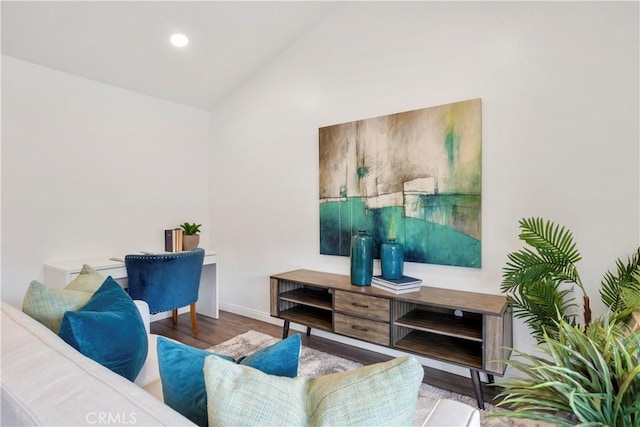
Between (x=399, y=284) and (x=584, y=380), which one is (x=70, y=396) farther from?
(x=399, y=284)

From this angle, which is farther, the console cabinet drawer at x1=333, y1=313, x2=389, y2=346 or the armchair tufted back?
the armchair tufted back

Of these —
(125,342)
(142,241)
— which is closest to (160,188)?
(142,241)

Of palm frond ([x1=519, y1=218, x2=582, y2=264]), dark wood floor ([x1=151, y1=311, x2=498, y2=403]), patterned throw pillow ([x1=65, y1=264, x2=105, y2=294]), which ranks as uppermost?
palm frond ([x1=519, y1=218, x2=582, y2=264])

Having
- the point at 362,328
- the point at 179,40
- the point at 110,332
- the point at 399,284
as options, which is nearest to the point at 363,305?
the point at 362,328

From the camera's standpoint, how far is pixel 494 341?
1801 millimetres

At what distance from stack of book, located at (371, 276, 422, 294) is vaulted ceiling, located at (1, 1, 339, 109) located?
7.49 feet

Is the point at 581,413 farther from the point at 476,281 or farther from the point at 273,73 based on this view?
the point at 273,73

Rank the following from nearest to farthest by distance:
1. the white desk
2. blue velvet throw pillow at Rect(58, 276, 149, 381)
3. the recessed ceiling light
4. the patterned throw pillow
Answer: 1. blue velvet throw pillow at Rect(58, 276, 149, 381)
2. the patterned throw pillow
3. the white desk
4. the recessed ceiling light

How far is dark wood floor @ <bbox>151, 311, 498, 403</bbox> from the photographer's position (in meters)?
2.18

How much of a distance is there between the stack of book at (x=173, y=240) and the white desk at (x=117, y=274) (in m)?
0.29

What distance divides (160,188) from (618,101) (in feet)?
12.1

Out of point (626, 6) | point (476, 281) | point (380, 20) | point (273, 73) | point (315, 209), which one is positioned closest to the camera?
point (626, 6)

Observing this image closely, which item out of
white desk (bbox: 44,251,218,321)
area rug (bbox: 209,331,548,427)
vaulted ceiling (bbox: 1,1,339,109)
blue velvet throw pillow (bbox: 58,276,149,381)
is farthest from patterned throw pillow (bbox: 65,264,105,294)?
vaulted ceiling (bbox: 1,1,339,109)

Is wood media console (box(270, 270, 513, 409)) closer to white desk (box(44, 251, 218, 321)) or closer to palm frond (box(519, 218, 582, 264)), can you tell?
palm frond (box(519, 218, 582, 264))
